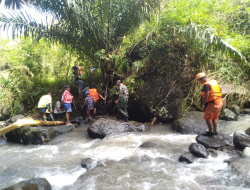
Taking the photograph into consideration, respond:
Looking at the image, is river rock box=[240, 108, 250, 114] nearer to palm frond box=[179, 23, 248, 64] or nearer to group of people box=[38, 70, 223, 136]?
palm frond box=[179, 23, 248, 64]

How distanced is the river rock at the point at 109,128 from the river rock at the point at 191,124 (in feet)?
3.99

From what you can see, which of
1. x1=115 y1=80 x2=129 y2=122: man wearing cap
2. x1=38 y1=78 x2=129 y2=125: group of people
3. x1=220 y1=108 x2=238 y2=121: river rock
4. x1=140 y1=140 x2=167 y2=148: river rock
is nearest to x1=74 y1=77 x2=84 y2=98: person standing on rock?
x1=38 y1=78 x2=129 y2=125: group of people

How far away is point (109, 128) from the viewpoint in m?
6.91

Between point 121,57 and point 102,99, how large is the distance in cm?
216

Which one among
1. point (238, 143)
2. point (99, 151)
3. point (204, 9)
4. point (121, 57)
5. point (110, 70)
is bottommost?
point (99, 151)

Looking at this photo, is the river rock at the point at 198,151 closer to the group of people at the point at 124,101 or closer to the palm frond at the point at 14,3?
the group of people at the point at 124,101

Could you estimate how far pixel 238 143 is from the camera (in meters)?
4.64

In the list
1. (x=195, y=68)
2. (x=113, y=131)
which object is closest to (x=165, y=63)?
(x=195, y=68)

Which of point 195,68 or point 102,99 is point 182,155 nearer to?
point 195,68

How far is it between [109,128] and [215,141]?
3.37 m

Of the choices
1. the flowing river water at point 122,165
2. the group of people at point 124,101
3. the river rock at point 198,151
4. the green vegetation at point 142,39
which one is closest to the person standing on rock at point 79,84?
the group of people at point 124,101

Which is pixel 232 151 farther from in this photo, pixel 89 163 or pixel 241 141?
pixel 89 163

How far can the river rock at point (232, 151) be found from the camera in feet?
14.7

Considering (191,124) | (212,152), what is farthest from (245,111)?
(212,152)
